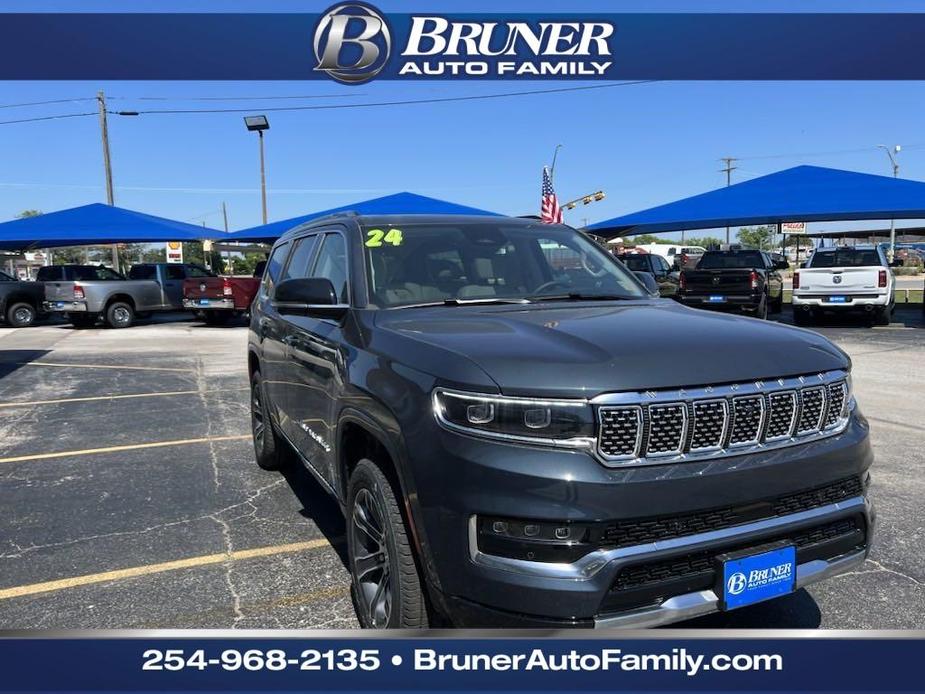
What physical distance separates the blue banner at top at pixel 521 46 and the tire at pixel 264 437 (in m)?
5.14

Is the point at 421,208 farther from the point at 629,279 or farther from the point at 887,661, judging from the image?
the point at 887,661

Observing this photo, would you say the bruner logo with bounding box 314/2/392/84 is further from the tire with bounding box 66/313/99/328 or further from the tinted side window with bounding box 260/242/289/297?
the tire with bounding box 66/313/99/328

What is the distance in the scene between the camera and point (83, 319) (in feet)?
69.5

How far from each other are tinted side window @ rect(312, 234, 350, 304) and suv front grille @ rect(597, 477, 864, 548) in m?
1.83

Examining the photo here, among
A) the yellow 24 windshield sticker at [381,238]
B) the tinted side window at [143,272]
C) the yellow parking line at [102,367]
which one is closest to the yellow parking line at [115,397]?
the yellow parking line at [102,367]

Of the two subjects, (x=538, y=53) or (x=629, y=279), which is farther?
(x=538, y=53)

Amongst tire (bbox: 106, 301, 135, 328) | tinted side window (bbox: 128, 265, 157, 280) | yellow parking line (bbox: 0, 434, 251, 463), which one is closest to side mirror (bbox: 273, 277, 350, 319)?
yellow parking line (bbox: 0, 434, 251, 463)

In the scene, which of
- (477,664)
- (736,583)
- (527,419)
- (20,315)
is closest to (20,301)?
(20,315)

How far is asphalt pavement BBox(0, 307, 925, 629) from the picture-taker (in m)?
3.37

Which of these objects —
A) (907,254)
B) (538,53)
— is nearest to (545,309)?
(538,53)

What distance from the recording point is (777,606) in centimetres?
337

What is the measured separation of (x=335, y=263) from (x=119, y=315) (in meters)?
19.0

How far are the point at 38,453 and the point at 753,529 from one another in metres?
6.17

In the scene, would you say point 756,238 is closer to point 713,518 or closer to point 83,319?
point 83,319
